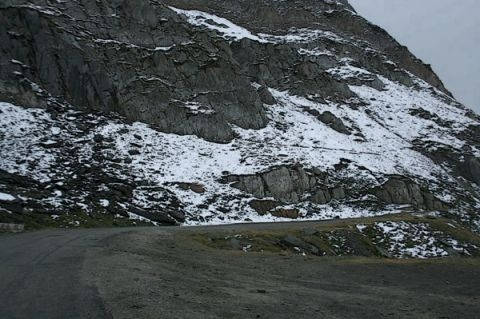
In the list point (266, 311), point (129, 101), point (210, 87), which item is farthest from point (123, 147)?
point (266, 311)

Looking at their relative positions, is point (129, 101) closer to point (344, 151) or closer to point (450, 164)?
point (344, 151)

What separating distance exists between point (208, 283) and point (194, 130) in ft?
115

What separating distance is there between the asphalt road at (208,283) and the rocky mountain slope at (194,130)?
37.0 feet

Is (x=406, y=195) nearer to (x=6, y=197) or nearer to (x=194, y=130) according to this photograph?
(x=194, y=130)

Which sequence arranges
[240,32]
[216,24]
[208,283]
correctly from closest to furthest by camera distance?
[208,283] → [216,24] → [240,32]

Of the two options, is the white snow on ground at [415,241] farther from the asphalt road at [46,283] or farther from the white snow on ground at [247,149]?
the asphalt road at [46,283]

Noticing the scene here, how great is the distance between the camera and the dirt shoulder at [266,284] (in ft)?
26.0

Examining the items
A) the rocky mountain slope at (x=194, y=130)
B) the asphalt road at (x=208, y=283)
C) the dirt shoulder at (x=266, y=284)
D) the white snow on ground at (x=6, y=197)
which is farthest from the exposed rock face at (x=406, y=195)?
the white snow on ground at (x=6, y=197)

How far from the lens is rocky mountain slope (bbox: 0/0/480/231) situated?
102ft

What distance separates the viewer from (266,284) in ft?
35.7

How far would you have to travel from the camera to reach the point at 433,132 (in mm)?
57906

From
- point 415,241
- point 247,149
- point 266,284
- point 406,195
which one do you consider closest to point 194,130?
point 247,149

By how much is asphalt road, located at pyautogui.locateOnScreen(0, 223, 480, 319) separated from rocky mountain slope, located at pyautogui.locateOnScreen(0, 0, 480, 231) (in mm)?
11284

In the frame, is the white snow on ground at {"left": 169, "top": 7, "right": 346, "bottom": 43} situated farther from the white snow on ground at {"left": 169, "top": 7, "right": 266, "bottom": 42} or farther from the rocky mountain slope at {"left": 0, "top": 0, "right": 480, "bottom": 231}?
the rocky mountain slope at {"left": 0, "top": 0, "right": 480, "bottom": 231}
